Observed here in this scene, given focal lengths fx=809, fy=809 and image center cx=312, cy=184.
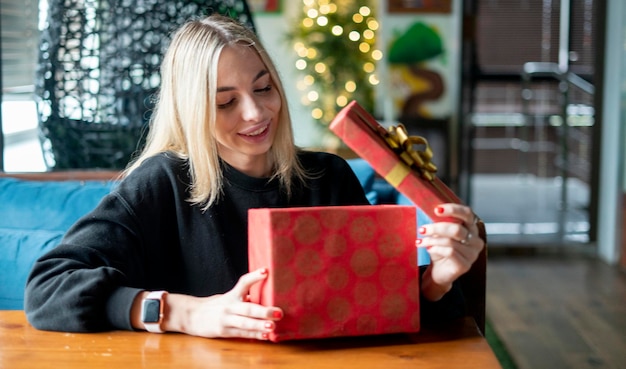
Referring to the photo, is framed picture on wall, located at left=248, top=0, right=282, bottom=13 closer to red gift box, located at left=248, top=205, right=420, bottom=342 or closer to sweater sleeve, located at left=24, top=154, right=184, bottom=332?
sweater sleeve, located at left=24, top=154, right=184, bottom=332

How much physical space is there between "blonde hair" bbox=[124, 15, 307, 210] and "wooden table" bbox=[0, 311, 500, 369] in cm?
35

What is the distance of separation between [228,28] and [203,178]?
273mm

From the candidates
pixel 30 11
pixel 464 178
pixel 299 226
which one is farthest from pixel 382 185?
pixel 464 178

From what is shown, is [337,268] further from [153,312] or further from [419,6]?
[419,6]

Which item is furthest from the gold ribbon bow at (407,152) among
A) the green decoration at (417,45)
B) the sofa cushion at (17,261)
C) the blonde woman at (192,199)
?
the green decoration at (417,45)

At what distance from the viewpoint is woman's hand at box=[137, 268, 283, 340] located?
109 cm

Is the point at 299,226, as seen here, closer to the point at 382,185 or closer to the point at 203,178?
the point at 203,178

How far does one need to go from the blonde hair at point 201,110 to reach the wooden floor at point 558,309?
182cm

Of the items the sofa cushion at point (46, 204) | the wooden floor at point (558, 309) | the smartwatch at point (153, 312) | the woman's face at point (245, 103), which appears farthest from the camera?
the wooden floor at point (558, 309)

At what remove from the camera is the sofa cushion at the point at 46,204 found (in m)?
2.04

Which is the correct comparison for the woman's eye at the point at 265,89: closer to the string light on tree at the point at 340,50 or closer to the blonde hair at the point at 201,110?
the blonde hair at the point at 201,110

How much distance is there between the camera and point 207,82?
1380 mm

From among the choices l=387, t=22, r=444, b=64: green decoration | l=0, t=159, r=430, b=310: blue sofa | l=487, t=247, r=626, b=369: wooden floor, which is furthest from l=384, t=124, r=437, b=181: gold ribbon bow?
l=387, t=22, r=444, b=64: green decoration

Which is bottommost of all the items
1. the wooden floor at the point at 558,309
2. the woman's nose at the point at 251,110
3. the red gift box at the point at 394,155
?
the wooden floor at the point at 558,309
